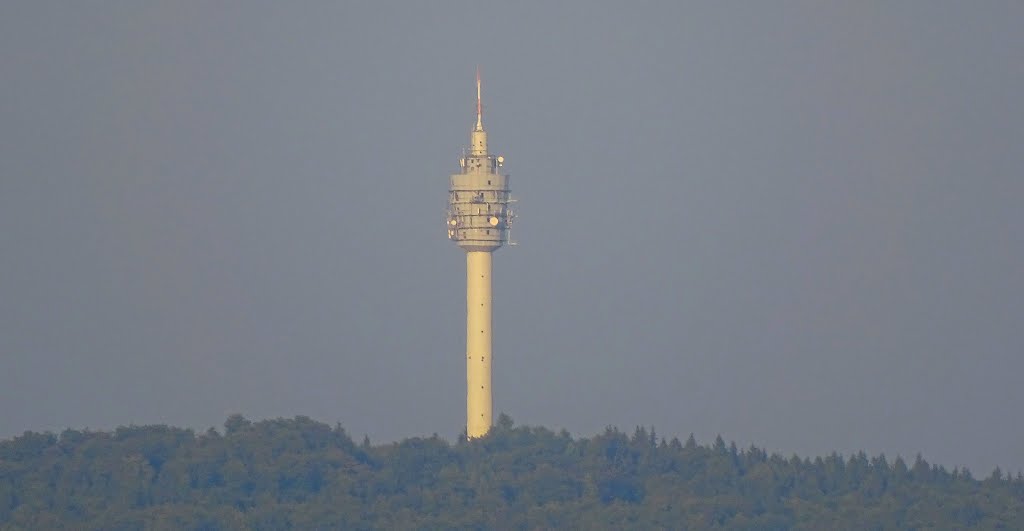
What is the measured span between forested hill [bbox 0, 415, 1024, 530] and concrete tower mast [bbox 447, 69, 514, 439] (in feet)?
8.54

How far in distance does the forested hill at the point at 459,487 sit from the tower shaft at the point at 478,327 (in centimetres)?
306

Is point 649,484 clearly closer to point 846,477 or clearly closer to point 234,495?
point 846,477

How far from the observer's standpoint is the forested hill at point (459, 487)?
610 feet

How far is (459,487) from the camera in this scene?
19375cm

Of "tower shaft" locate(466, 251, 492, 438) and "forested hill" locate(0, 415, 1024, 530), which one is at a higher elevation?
"tower shaft" locate(466, 251, 492, 438)

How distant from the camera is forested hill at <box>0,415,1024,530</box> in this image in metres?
186

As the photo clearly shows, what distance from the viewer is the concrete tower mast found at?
646 ft

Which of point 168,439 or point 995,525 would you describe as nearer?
point 995,525

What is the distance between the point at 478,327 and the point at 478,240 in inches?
197

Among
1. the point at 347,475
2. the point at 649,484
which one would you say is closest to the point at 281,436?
the point at 347,475

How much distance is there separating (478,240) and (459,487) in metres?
14.4

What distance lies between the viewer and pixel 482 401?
19762 centimetres

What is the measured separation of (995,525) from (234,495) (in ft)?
139

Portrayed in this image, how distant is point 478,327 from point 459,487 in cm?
954
